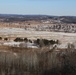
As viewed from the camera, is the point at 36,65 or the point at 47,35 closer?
the point at 36,65

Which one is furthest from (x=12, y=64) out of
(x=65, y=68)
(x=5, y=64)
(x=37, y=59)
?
(x=65, y=68)

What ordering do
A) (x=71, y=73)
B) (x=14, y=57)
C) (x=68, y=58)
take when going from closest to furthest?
(x=71, y=73) → (x=68, y=58) → (x=14, y=57)

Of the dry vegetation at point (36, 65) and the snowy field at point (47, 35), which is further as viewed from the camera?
the snowy field at point (47, 35)

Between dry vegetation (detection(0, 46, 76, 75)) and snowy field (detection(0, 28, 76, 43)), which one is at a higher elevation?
Answer: dry vegetation (detection(0, 46, 76, 75))

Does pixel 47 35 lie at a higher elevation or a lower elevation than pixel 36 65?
lower

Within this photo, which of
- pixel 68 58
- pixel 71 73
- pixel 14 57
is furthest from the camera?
pixel 14 57

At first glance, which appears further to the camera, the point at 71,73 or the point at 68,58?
the point at 68,58

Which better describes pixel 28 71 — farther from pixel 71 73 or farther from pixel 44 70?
pixel 71 73

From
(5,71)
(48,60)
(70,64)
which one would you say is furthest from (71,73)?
(5,71)

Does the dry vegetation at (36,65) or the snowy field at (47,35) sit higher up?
the dry vegetation at (36,65)

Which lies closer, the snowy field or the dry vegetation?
the dry vegetation
